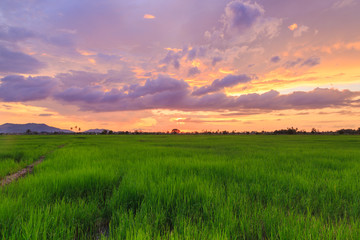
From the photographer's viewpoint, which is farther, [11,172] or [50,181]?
[11,172]

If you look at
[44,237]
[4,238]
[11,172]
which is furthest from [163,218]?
[11,172]

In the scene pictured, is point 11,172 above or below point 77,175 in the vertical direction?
below

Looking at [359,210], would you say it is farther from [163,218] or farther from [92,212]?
[92,212]

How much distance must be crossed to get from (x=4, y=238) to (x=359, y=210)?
4.21m

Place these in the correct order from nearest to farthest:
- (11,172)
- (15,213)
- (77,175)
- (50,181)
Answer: (15,213)
(50,181)
(77,175)
(11,172)

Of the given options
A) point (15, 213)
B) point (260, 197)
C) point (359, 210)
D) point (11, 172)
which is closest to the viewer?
point (15, 213)

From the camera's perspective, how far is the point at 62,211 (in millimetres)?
1981

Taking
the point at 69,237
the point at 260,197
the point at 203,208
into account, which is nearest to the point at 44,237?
the point at 69,237

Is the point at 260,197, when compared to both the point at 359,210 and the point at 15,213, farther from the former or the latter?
the point at 15,213

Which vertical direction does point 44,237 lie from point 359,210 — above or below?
above

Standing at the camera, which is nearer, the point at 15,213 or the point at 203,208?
the point at 15,213

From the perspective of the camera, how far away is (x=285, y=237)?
1.58 meters

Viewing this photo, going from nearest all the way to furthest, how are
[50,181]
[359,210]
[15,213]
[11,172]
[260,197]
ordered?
1. [15,213]
2. [359,210]
3. [260,197]
4. [50,181]
5. [11,172]

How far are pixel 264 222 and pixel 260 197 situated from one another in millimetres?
815
